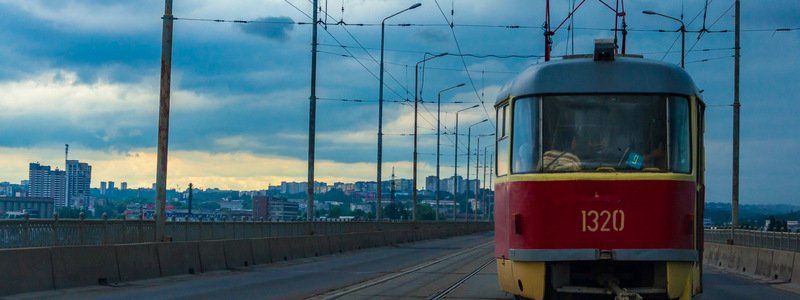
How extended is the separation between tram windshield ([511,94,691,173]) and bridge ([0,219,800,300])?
748 centimetres

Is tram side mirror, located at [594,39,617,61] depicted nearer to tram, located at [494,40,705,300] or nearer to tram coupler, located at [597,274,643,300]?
tram, located at [494,40,705,300]

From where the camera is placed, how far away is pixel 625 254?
1182 cm

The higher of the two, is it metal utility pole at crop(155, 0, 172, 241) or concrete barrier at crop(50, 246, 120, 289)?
metal utility pole at crop(155, 0, 172, 241)

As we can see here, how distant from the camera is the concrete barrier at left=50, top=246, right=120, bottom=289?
20000 mm

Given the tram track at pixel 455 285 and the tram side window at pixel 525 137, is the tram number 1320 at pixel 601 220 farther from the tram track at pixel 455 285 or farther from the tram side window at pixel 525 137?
the tram track at pixel 455 285

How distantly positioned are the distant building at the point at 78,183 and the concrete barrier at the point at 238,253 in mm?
44702

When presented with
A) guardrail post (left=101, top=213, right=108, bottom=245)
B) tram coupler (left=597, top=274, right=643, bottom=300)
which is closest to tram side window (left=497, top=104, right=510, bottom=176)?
tram coupler (left=597, top=274, right=643, bottom=300)

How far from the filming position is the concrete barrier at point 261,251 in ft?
106

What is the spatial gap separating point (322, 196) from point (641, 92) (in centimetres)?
18842

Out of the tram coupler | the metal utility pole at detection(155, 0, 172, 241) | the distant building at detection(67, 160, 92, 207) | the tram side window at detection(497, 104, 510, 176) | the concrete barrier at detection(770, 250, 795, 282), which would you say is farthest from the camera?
the distant building at detection(67, 160, 92, 207)

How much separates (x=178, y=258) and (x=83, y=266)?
16.4 ft

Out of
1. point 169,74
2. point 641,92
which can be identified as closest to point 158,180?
point 169,74

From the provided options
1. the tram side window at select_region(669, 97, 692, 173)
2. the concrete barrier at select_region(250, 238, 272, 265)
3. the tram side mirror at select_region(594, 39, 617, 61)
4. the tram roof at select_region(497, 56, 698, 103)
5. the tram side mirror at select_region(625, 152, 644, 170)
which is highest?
the tram side mirror at select_region(594, 39, 617, 61)

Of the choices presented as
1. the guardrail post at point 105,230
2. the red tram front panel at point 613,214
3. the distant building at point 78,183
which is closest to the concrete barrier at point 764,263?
the guardrail post at point 105,230
